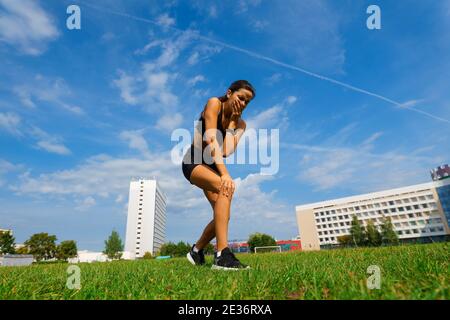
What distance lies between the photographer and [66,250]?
53688mm

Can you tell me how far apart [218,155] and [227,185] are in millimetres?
433

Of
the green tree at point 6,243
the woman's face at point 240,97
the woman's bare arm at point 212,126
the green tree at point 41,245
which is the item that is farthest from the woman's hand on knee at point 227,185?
the green tree at point 6,243

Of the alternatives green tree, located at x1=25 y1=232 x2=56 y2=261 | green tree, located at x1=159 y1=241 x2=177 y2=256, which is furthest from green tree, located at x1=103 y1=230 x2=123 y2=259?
green tree, located at x1=25 y1=232 x2=56 y2=261

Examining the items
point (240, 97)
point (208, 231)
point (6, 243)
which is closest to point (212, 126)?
point (240, 97)

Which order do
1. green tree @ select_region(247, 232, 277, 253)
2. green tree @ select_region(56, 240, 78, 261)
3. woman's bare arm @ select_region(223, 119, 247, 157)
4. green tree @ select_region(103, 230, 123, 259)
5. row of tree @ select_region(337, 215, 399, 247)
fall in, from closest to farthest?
woman's bare arm @ select_region(223, 119, 247, 157) → green tree @ select_region(56, 240, 78, 261) → row of tree @ select_region(337, 215, 399, 247) → green tree @ select_region(103, 230, 123, 259) → green tree @ select_region(247, 232, 277, 253)

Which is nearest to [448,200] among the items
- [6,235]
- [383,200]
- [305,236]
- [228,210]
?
[383,200]

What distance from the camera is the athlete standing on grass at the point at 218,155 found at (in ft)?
11.6

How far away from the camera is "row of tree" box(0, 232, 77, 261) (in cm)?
4761

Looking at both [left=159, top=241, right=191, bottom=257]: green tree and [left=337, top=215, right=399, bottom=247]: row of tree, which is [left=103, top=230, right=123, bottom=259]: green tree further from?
[left=337, top=215, right=399, bottom=247]: row of tree

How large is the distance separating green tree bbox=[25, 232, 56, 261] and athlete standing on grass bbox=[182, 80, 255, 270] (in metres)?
57.7
